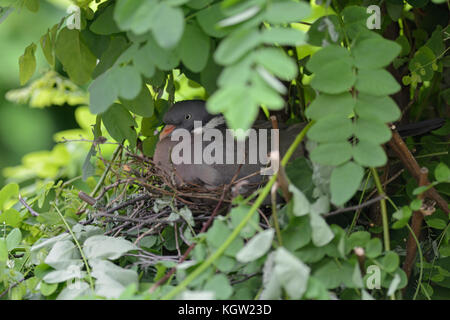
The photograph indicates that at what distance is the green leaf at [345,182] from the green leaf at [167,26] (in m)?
0.31

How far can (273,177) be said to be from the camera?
2.68ft

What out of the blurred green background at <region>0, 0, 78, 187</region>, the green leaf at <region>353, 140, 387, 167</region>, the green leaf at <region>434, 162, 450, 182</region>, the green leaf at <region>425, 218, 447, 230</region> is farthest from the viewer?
the blurred green background at <region>0, 0, 78, 187</region>

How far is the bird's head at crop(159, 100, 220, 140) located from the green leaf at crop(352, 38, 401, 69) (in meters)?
0.71

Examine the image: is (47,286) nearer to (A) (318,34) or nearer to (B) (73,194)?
(B) (73,194)

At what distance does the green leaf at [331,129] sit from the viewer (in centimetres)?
83

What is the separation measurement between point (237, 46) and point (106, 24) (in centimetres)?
53

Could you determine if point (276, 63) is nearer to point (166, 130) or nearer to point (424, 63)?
point (424, 63)

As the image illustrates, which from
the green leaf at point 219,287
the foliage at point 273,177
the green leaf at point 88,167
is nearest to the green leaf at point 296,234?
the foliage at point 273,177

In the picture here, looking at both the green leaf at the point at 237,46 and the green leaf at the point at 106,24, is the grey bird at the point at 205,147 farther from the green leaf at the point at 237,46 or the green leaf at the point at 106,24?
the green leaf at the point at 237,46

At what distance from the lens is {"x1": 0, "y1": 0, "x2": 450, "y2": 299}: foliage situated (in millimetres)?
684

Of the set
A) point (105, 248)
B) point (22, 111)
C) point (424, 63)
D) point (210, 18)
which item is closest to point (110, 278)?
point (105, 248)

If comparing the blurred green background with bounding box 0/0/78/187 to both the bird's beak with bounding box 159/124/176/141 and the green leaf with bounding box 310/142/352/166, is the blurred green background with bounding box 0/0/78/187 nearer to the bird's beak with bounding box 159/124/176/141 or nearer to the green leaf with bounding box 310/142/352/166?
the bird's beak with bounding box 159/124/176/141

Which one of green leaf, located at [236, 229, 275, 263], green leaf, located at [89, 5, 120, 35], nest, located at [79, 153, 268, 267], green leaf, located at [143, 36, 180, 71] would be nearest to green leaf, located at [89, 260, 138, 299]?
nest, located at [79, 153, 268, 267]
